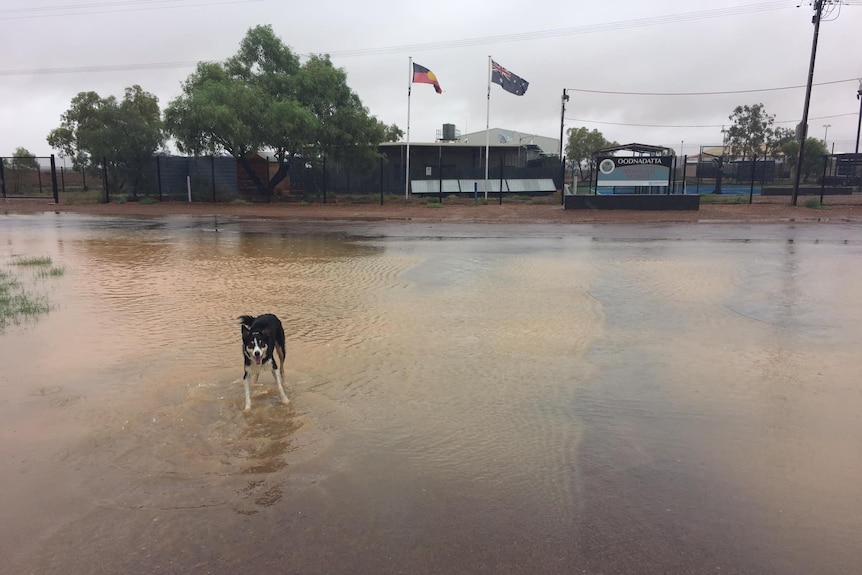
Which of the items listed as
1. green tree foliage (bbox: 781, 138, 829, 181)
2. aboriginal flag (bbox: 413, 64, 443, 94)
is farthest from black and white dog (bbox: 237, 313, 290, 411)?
green tree foliage (bbox: 781, 138, 829, 181)

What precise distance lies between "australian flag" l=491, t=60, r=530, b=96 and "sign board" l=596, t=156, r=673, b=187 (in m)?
8.37

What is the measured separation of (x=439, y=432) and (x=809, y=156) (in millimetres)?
61878

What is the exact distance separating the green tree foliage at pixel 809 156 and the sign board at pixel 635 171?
84.0ft

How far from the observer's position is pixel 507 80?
34.6 meters

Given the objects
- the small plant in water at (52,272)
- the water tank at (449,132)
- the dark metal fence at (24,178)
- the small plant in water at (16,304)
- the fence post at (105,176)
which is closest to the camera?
the small plant in water at (16,304)

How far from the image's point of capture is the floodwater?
3.38 meters

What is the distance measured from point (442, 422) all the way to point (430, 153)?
139 ft

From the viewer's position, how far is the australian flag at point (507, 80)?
33.9 metres

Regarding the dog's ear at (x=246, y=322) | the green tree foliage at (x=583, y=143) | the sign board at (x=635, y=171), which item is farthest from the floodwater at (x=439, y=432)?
the green tree foliage at (x=583, y=143)

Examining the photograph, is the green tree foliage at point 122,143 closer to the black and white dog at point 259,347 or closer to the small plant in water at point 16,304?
the small plant in water at point 16,304

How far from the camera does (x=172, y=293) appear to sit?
9727 mm

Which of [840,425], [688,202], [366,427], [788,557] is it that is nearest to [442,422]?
[366,427]

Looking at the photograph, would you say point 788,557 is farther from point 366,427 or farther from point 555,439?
point 366,427

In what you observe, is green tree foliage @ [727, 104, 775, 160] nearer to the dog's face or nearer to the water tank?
the water tank
